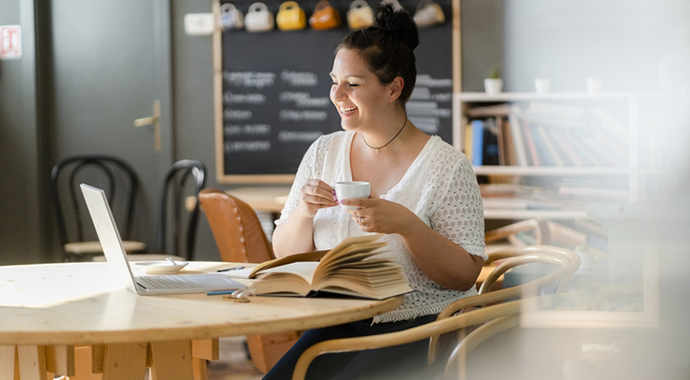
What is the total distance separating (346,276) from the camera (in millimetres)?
1163

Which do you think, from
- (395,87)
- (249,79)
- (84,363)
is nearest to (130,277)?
(84,363)

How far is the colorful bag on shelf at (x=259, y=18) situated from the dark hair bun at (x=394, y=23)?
2.27m

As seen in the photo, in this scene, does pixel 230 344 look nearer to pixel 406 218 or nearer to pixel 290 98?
pixel 290 98

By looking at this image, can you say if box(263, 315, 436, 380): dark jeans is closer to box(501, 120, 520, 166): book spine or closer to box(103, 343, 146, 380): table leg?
box(103, 343, 146, 380): table leg

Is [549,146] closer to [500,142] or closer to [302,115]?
[500,142]

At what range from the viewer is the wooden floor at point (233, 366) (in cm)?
260

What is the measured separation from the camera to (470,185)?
1545 mm

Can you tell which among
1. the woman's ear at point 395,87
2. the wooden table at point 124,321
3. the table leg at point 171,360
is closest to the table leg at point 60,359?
the wooden table at point 124,321

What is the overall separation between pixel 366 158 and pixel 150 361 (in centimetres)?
71

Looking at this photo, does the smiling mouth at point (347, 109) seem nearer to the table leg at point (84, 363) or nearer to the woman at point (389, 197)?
the woman at point (389, 197)

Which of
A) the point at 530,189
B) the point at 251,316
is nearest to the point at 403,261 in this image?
the point at 251,316

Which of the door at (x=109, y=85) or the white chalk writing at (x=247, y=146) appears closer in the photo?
the white chalk writing at (x=247, y=146)

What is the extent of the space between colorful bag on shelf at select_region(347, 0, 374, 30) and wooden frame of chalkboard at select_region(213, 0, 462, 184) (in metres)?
0.06

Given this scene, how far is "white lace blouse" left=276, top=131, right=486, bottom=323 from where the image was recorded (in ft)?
4.80
